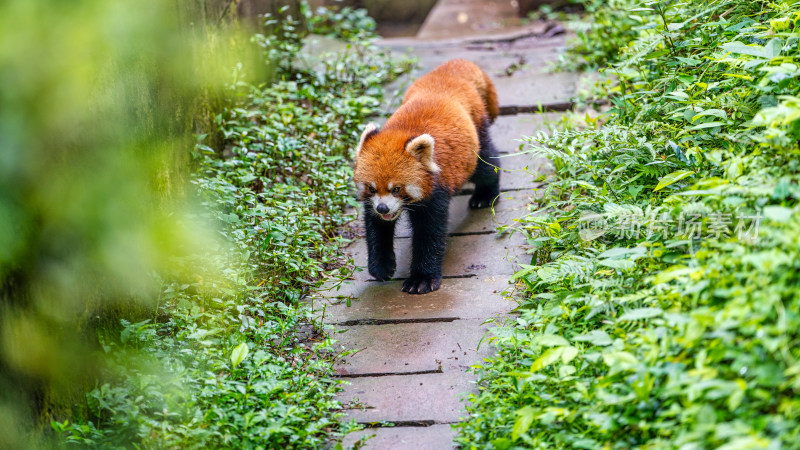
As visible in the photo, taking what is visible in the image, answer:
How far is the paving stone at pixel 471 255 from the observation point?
458 cm

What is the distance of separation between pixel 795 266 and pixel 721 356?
400 mm

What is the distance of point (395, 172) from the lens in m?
4.46

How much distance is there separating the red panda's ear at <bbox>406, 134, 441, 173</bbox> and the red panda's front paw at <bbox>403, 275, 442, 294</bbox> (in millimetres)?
674

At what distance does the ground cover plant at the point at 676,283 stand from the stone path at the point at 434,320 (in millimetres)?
222

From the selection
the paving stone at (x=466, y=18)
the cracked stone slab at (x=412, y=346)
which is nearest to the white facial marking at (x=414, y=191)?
the cracked stone slab at (x=412, y=346)

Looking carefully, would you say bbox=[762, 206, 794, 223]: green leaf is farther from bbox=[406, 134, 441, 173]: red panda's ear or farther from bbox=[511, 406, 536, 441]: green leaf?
bbox=[406, 134, 441, 173]: red panda's ear

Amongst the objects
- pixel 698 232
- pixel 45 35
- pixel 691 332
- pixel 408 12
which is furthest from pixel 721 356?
pixel 408 12

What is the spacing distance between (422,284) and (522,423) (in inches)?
68.4

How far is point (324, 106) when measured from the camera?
Answer: 6398 mm

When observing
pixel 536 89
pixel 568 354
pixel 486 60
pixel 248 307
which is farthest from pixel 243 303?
pixel 486 60

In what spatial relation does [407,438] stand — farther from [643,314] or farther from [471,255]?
[471,255]

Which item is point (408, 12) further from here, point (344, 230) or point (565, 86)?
point (344, 230)

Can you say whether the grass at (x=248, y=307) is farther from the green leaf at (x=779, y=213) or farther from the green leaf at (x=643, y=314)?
the green leaf at (x=779, y=213)

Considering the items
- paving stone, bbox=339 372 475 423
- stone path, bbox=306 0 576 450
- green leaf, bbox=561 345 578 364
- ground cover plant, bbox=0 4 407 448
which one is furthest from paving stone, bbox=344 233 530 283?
green leaf, bbox=561 345 578 364
